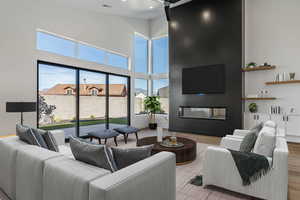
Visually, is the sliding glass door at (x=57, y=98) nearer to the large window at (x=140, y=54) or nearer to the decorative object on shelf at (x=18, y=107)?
the decorative object on shelf at (x=18, y=107)

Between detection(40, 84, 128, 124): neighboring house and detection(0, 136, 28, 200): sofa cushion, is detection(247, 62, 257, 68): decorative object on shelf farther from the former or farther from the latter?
detection(0, 136, 28, 200): sofa cushion

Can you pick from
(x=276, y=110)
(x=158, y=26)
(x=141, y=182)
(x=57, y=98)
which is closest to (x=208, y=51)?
(x=276, y=110)

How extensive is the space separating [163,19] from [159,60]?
179 centimetres

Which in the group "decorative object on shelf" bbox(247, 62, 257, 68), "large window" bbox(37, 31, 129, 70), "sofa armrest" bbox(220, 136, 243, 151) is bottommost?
"sofa armrest" bbox(220, 136, 243, 151)

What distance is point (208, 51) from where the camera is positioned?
19.2ft

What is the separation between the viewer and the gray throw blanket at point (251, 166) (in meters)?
1.95

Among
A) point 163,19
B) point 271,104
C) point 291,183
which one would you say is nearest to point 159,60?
point 163,19

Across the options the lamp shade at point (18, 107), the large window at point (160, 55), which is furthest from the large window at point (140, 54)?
the lamp shade at point (18, 107)

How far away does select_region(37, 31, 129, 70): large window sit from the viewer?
4.44 m

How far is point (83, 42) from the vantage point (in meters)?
5.22

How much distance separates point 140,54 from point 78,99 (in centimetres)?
364

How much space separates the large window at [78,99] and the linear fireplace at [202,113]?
7.73ft

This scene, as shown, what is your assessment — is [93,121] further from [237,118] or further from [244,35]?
[244,35]

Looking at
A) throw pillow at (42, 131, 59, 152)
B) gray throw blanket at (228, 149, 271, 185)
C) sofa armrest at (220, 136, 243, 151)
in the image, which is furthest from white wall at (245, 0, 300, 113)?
throw pillow at (42, 131, 59, 152)
